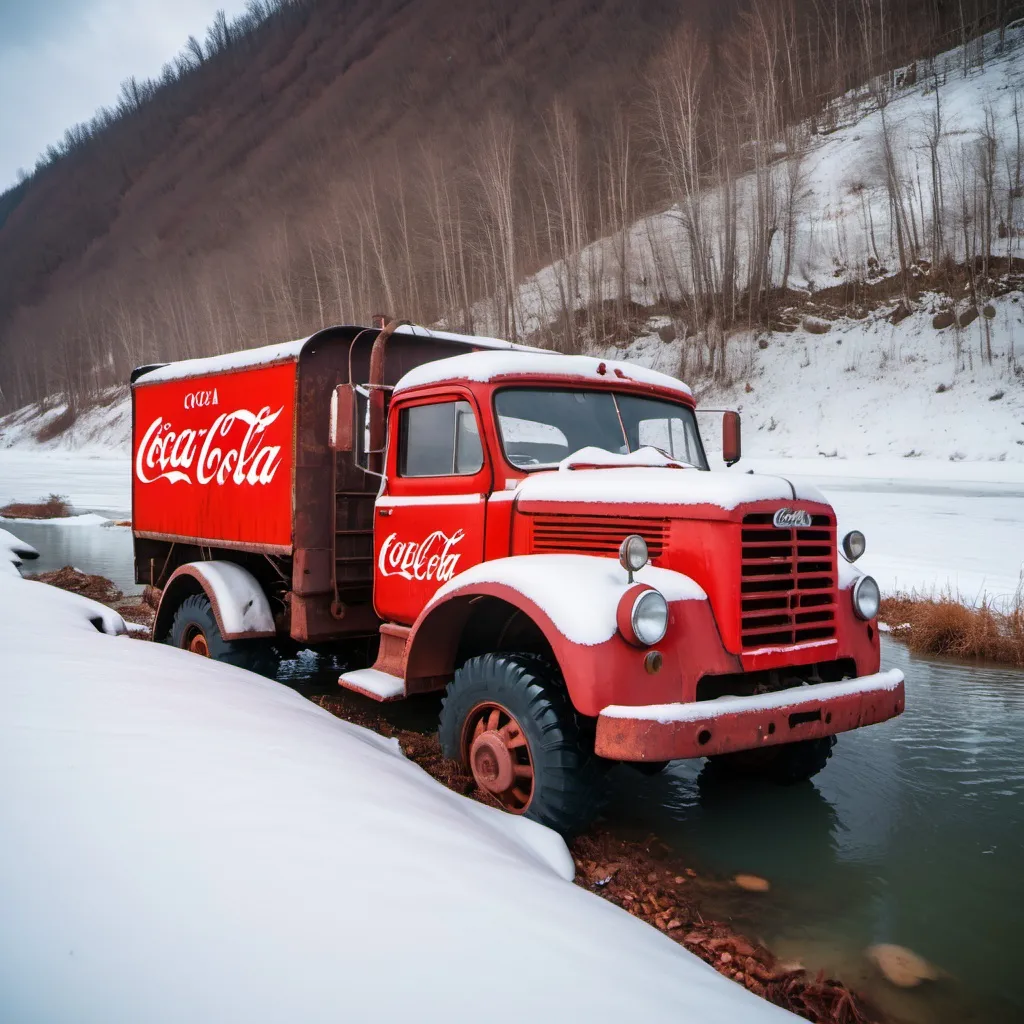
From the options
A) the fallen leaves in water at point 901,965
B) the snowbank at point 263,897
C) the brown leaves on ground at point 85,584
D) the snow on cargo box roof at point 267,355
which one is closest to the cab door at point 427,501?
the snow on cargo box roof at point 267,355

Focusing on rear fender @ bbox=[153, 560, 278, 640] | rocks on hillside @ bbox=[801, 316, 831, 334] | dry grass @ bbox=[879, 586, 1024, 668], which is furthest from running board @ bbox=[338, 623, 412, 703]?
rocks on hillside @ bbox=[801, 316, 831, 334]

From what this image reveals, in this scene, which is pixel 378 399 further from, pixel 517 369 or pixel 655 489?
pixel 655 489

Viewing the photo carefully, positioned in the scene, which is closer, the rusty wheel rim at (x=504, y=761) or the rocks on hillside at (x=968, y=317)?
the rusty wheel rim at (x=504, y=761)

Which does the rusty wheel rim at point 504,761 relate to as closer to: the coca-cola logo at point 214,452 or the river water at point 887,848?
the river water at point 887,848

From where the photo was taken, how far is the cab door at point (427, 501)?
4.59 meters

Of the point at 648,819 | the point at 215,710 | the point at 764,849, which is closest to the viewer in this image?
the point at 215,710

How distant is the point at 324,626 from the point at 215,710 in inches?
95.6

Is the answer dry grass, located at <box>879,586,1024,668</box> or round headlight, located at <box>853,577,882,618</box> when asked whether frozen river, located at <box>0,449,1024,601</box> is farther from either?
round headlight, located at <box>853,577,882,618</box>

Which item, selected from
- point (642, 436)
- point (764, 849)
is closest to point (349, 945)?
point (764, 849)

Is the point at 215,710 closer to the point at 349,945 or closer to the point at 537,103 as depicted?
the point at 349,945

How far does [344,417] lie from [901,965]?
3.72 metres

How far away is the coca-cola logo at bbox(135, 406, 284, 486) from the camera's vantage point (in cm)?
577

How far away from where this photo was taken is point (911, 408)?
22.1 m

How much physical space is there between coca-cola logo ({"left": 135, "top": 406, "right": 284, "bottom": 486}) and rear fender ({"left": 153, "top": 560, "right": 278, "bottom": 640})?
68cm
